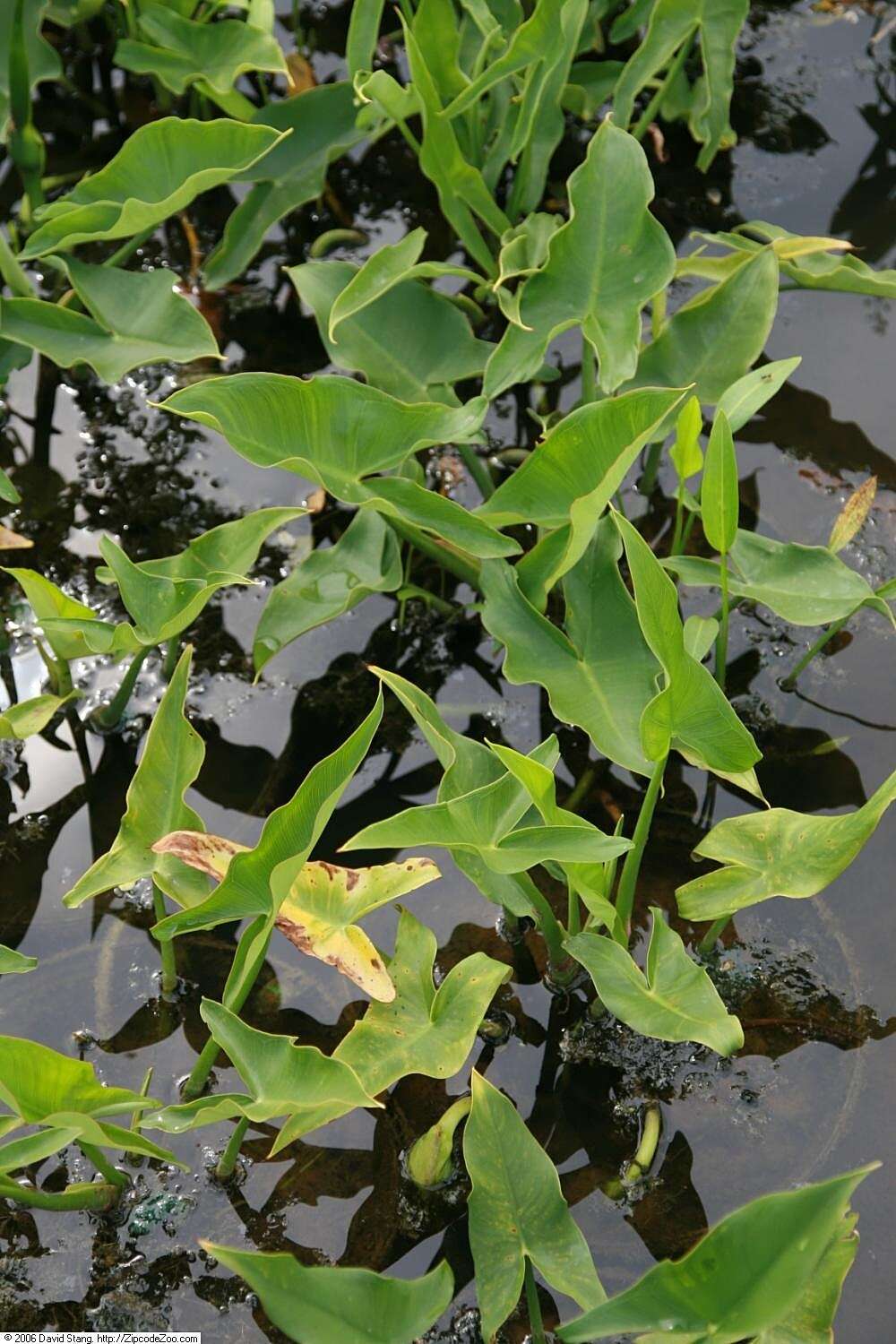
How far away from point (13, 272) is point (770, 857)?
112 cm

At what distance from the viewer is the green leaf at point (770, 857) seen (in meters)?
1.09

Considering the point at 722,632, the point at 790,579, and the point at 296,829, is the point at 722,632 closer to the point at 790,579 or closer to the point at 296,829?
the point at 790,579

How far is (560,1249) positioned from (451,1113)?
0.16 meters

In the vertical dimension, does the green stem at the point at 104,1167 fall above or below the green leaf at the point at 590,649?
below

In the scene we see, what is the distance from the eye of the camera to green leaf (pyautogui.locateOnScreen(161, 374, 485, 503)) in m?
1.20

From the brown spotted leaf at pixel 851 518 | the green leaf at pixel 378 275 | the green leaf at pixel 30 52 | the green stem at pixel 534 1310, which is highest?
the green leaf at pixel 30 52

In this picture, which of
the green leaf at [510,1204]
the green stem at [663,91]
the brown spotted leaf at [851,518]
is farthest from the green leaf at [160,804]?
the green stem at [663,91]

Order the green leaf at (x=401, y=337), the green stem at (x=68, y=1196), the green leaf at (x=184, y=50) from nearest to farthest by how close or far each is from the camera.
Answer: the green stem at (x=68, y=1196), the green leaf at (x=401, y=337), the green leaf at (x=184, y=50)

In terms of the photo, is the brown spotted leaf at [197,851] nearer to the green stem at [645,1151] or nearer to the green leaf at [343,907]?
the green leaf at [343,907]

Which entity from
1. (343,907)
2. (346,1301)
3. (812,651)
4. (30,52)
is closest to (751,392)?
(812,651)

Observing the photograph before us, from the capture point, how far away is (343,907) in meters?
1.13

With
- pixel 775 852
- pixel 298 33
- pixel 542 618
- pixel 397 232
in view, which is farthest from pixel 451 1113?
pixel 298 33

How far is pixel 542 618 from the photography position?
128cm

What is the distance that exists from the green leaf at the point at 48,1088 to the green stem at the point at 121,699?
0.49 m
